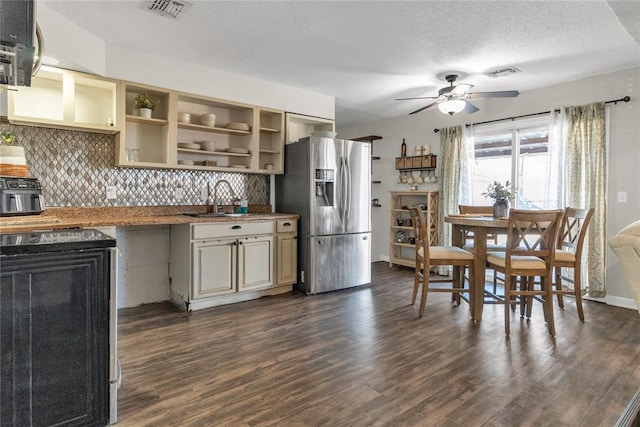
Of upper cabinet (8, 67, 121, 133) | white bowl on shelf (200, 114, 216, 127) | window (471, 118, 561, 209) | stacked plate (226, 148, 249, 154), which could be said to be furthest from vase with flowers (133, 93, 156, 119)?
window (471, 118, 561, 209)

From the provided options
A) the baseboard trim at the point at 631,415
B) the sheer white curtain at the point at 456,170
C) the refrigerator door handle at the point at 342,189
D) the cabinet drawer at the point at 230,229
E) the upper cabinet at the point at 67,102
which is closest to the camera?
the baseboard trim at the point at 631,415

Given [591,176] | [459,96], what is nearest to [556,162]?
[591,176]

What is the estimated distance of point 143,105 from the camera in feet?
11.5

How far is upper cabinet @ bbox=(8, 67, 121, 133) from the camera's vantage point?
2961 mm

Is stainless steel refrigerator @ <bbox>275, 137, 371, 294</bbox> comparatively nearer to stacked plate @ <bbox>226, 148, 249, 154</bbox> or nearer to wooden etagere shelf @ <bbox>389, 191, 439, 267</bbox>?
stacked plate @ <bbox>226, 148, 249, 154</bbox>

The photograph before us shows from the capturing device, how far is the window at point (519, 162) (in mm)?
4312

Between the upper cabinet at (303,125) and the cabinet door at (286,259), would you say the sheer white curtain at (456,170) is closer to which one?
the upper cabinet at (303,125)

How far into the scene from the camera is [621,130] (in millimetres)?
3695

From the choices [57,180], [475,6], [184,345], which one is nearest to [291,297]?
[184,345]

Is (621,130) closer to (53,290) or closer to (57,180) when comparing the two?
(53,290)

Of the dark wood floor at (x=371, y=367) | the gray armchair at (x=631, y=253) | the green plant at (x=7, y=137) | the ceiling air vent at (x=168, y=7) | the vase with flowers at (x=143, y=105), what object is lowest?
the dark wood floor at (x=371, y=367)

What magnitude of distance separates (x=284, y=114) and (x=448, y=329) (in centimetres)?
299

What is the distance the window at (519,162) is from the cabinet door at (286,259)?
268cm

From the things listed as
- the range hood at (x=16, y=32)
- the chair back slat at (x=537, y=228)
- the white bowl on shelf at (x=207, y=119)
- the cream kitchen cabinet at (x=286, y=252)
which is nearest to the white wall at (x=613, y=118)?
the chair back slat at (x=537, y=228)
